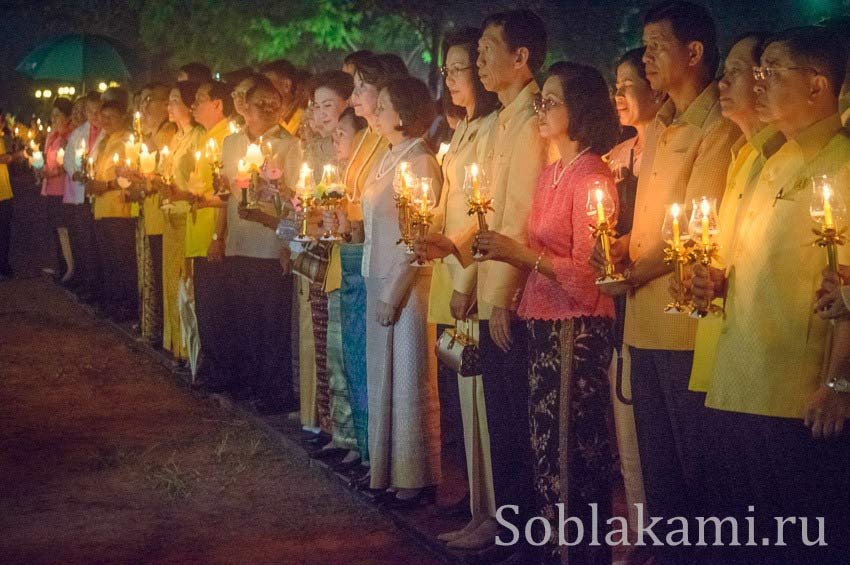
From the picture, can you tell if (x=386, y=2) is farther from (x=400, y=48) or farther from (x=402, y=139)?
(x=402, y=139)

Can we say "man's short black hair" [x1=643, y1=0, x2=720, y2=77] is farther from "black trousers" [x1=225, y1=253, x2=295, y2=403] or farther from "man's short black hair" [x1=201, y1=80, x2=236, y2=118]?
"man's short black hair" [x1=201, y1=80, x2=236, y2=118]

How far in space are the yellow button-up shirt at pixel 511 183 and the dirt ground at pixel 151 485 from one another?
144cm

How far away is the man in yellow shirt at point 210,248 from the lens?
9383mm

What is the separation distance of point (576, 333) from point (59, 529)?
3120 millimetres

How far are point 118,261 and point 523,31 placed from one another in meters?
9.04

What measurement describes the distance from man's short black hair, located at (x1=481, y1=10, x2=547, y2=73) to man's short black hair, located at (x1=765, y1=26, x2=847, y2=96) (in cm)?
Result: 167

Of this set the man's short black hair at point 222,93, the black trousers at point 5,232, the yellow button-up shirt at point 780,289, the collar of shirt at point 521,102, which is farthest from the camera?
the black trousers at point 5,232

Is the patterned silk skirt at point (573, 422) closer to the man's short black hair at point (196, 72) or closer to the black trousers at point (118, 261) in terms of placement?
the man's short black hair at point (196, 72)

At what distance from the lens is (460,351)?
→ 18.5ft

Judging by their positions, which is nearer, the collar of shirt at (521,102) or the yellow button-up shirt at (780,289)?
the yellow button-up shirt at (780,289)

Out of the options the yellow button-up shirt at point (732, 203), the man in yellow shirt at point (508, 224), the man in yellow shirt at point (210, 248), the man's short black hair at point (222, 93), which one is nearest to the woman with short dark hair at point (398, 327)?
the man in yellow shirt at point (508, 224)

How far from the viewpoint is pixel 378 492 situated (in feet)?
22.2

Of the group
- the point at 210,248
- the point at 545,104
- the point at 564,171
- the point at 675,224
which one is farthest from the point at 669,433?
the point at 210,248

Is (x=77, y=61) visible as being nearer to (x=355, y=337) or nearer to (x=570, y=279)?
(x=355, y=337)
